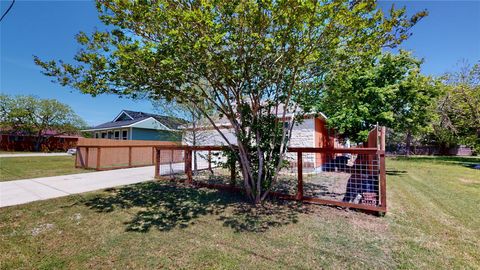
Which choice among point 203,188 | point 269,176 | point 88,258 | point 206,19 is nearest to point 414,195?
point 269,176

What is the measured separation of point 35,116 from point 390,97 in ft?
127

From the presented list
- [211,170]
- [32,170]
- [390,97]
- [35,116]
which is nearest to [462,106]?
[390,97]

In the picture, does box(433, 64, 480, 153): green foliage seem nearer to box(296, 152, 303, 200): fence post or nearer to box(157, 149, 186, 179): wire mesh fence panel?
box(296, 152, 303, 200): fence post

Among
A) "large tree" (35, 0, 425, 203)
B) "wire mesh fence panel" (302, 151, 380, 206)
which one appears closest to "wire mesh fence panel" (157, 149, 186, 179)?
"large tree" (35, 0, 425, 203)

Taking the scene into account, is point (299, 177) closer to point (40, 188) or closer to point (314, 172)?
point (314, 172)

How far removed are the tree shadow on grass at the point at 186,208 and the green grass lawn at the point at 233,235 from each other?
2 cm

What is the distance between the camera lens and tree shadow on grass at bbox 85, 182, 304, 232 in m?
4.05

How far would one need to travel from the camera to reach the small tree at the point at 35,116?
2797 centimetres

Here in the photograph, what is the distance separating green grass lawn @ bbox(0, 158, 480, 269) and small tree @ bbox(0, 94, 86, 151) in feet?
107

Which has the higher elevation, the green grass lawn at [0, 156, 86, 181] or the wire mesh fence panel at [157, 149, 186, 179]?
the wire mesh fence panel at [157, 149, 186, 179]

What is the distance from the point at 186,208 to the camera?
5.00 meters

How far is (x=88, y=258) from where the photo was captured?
2.89 m

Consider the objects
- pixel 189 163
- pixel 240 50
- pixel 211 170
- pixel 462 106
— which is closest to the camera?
pixel 240 50

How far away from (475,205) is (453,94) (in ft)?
48.5
